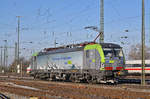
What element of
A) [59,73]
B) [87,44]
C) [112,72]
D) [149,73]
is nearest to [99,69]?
[112,72]

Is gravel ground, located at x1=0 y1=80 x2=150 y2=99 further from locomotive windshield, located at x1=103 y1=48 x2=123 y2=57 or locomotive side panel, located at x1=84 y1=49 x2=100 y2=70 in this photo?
locomotive windshield, located at x1=103 y1=48 x2=123 y2=57

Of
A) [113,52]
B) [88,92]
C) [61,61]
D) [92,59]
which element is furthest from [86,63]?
[88,92]

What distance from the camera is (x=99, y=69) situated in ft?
78.2

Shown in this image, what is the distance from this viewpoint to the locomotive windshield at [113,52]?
24.0m

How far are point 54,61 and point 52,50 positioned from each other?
2.46 m

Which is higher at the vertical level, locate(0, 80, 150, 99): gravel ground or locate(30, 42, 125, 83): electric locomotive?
locate(30, 42, 125, 83): electric locomotive

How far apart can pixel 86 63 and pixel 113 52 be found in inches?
121

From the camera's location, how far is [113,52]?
24391mm

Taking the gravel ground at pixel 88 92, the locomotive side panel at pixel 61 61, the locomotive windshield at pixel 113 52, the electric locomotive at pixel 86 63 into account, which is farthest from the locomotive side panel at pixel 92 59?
the gravel ground at pixel 88 92

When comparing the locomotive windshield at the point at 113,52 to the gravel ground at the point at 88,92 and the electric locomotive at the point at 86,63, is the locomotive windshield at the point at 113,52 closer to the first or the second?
the electric locomotive at the point at 86,63

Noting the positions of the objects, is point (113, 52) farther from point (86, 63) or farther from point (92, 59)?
point (86, 63)

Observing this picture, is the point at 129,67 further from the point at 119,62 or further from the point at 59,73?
the point at 119,62

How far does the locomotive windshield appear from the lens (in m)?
24.0

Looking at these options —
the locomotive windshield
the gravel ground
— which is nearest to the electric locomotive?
the locomotive windshield
